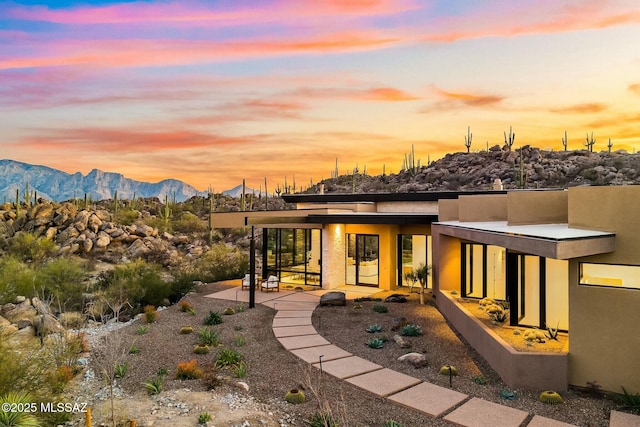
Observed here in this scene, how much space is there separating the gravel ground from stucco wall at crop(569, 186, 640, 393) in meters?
0.53

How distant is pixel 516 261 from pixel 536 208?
64.3 inches

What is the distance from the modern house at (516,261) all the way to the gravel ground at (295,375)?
0.61 meters

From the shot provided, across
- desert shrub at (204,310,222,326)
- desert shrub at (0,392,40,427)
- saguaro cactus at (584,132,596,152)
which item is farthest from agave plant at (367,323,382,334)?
saguaro cactus at (584,132,596,152)

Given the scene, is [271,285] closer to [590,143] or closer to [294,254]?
[294,254]

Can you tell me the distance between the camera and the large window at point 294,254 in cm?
1747

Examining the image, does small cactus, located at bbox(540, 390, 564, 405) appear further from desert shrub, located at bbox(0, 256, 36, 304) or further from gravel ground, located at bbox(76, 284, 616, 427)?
desert shrub, located at bbox(0, 256, 36, 304)

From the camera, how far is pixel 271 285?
650 inches

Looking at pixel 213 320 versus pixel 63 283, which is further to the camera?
pixel 63 283

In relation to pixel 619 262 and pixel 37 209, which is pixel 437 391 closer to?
pixel 619 262

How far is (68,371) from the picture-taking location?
735 cm

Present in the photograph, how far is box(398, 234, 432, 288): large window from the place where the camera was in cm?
1695

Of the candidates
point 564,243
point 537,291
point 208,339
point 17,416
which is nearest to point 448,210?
point 537,291

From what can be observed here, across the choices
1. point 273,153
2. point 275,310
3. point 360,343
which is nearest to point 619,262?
point 360,343

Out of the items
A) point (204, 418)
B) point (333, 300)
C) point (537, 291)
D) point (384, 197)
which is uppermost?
point (384, 197)
